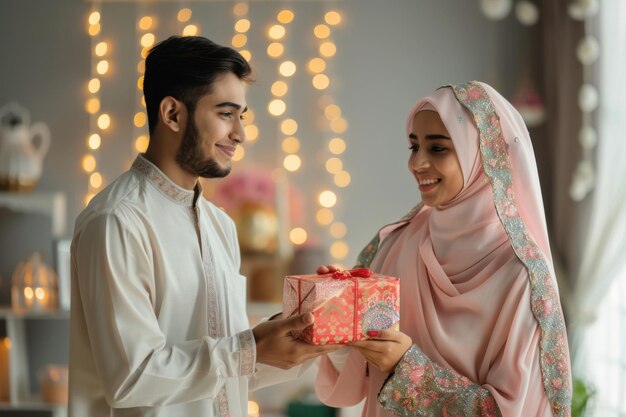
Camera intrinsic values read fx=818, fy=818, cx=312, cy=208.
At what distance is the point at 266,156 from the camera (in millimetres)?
4344

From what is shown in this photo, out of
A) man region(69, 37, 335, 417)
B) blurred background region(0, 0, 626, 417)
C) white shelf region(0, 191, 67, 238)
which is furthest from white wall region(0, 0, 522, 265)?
man region(69, 37, 335, 417)

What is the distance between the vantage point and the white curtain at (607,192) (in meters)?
3.64

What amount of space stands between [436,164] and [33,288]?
8.62ft

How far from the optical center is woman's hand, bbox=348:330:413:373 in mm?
1852

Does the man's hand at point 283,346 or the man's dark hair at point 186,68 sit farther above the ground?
the man's dark hair at point 186,68

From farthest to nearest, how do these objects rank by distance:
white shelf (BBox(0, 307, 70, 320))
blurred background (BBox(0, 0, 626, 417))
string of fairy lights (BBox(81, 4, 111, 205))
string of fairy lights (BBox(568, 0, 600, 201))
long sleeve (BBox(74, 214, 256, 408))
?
string of fairy lights (BBox(81, 4, 111, 205)) < blurred background (BBox(0, 0, 626, 417)) < white shelf (BBox(0, 307, 70, 320)) < string of fairy lights (BBox(568, 0, 600, 201)) < long sleeve (BBox(74, 214, 256, 408))

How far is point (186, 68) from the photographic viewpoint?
1.93 m

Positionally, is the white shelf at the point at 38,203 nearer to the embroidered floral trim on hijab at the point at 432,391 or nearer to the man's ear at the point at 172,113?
the man's ear at the point at 172,113

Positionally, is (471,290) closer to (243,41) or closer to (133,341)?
(133,341)

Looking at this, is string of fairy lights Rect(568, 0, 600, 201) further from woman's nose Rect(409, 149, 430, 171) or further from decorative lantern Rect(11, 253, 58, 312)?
decorative lantern Rect(11, 253, 58, 312)

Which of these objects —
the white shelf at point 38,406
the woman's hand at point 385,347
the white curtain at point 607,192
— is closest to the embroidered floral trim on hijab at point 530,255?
the woman's hand at point 385,347

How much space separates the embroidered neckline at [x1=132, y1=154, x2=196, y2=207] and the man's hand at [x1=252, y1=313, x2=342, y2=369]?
A: 0.40m

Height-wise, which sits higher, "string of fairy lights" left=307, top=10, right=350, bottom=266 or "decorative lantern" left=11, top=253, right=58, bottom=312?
"string of fairy lights" left=307, top=10, right=350, bottom=266

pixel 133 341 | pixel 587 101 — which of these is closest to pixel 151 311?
pixel 133 341
